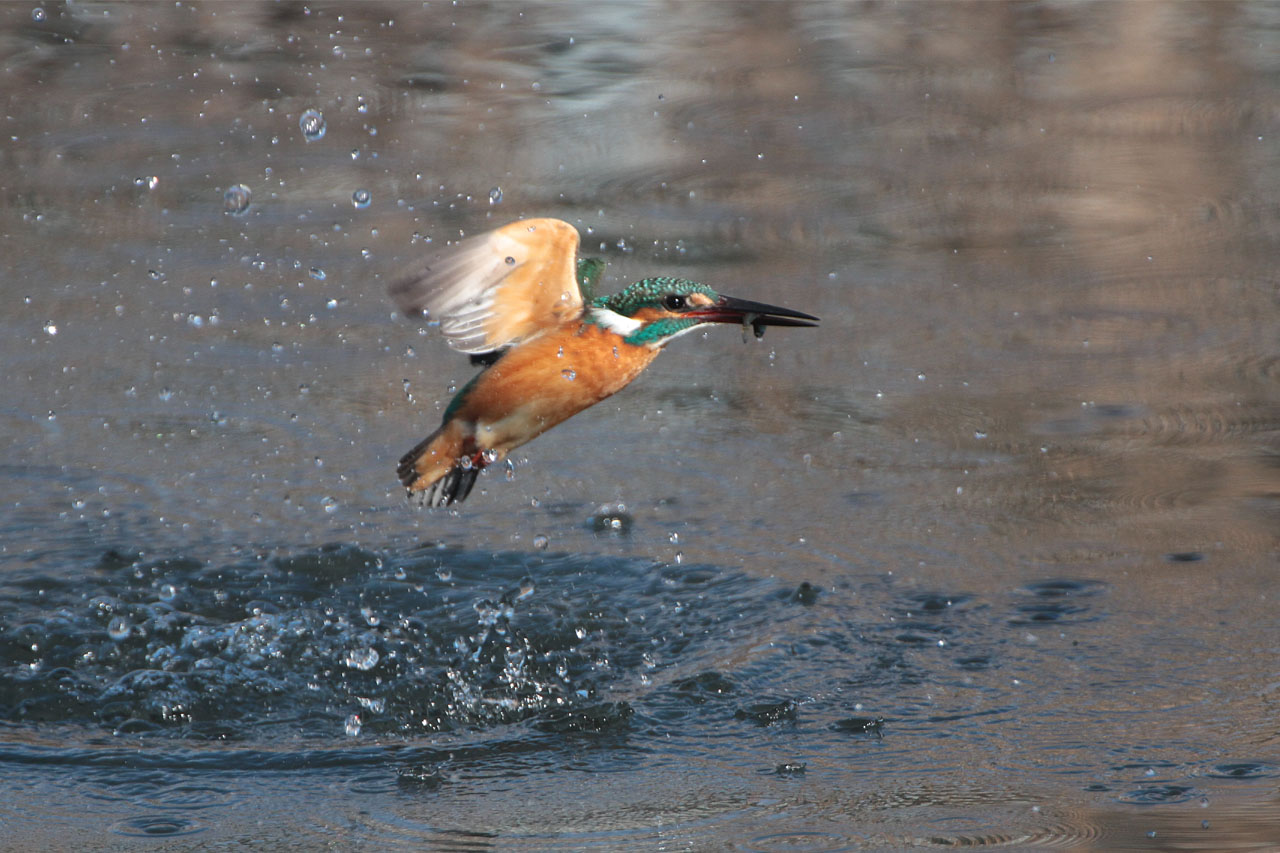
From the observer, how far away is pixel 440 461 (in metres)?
3.03

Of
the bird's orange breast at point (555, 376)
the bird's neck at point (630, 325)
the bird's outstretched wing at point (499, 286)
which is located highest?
the bird's outstretched wing at point (499, 286)

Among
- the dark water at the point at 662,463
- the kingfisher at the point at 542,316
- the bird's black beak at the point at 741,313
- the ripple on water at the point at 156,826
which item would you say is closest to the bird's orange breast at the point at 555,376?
the kingfisher at the point at 542,316

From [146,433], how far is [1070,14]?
537 cm

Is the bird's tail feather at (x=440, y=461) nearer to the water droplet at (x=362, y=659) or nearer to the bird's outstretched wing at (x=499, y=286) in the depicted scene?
the bird's outstretched wing at (x=499, y=286)

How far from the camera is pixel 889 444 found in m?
4.08

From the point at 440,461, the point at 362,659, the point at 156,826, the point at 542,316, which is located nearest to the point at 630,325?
the point at 542,316

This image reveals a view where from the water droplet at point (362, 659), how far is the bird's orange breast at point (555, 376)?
1.69ft

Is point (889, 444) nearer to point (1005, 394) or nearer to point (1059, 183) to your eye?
point (1005, 394)

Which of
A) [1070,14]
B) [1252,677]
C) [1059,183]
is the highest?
[1070,14]

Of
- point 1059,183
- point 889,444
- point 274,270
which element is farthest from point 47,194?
point 1059,183

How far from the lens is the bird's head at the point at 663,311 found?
9.38 ft

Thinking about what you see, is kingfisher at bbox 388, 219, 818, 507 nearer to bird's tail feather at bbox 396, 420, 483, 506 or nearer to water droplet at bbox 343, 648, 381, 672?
bird's tail feather at bbox 396, 420, 483, 506

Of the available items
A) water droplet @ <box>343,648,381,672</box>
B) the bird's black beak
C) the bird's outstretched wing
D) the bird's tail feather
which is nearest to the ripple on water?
water droplet @ <box>343,648,381,672</box>

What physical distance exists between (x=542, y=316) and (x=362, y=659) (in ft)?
2.48
